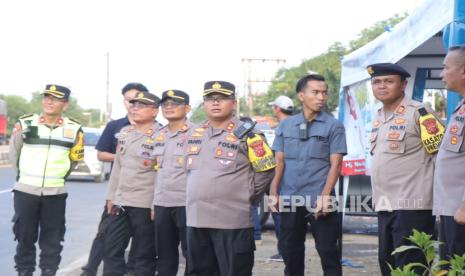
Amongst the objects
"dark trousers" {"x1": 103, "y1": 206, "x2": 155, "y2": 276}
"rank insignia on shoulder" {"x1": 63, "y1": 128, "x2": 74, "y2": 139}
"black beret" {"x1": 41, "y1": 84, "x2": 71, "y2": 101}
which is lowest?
"dark trousers" {"x1": 103, "y1": 206, "x2": 155, "y2": 276}

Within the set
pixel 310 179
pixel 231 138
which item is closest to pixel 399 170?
pixel 310 179

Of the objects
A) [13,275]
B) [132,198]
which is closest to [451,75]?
[132,198]

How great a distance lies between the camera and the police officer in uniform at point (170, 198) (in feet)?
20.5

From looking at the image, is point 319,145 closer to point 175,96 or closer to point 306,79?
point 306,79

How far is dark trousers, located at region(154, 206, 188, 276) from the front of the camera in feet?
20.5

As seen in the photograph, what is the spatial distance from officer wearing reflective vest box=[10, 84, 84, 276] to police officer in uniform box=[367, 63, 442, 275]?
3028 mm

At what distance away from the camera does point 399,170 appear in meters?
5.07

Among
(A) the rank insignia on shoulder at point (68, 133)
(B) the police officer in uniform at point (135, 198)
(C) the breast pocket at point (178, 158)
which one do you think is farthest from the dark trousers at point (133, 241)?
(A) the rank insignia on shoulder at point (68, 133)

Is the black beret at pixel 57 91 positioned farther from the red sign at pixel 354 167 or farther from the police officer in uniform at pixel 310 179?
the red sign at pixel 354 167

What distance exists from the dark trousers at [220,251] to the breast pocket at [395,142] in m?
1.16

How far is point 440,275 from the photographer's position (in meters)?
3.29

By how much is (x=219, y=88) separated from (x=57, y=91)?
2.14 meters

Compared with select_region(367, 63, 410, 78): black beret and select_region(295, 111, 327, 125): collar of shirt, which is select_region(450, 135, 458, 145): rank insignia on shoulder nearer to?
select_region(367, 63, 410, 78): black beret

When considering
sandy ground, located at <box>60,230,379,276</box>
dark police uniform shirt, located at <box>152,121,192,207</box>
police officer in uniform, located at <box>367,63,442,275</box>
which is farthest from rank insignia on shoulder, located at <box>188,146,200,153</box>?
sandy ground, located at <box>60,230,379,276</box>
